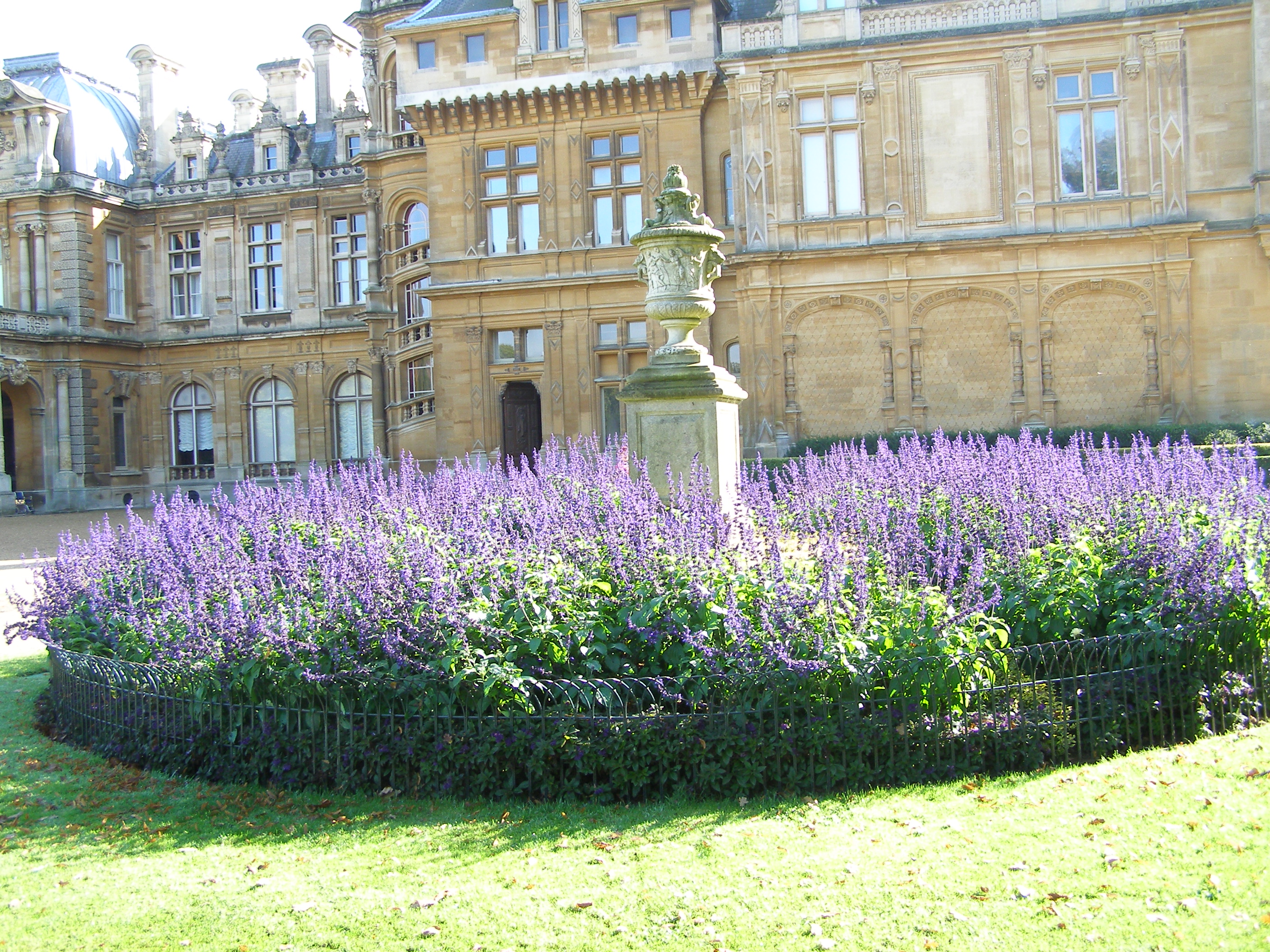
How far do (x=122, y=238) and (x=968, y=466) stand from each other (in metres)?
37.8

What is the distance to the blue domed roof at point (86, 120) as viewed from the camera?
40.7m

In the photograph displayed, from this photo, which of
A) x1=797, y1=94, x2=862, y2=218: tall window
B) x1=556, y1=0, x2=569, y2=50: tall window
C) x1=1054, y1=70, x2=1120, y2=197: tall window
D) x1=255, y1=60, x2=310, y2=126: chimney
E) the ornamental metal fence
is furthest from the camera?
x1=255, y1=60, x2=310, y2=126: chimney

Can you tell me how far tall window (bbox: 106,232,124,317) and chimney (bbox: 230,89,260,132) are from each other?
667cm

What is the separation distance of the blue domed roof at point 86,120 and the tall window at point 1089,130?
32.9m

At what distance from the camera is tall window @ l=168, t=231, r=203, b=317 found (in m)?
41.8


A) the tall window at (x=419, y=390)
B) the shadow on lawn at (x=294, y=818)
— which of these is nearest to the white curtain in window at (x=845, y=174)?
the tall window at (x=419, y=390)

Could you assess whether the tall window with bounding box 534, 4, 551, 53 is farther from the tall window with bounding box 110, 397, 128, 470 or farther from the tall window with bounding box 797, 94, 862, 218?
the tall window with bounding box 110, 397, 128, 470

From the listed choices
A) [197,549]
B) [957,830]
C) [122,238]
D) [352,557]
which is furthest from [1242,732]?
[122,238]

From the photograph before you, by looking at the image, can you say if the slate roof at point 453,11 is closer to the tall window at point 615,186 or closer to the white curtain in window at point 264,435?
the tall window at point 615,186

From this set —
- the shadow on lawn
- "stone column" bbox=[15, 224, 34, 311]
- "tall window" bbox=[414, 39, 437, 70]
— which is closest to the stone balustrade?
"stone column" bbox=[15, 224, 34, 311]

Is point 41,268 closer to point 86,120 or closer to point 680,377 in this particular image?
point 86,120

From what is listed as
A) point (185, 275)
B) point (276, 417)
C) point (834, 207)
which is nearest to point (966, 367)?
point (834, 207)

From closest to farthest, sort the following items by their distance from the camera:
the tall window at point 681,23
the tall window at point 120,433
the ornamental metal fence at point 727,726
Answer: the ornamental metal fence at point 727,726
the tall window at point 681,23
the tall window at point 120,433

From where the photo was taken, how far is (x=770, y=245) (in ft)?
84.4
